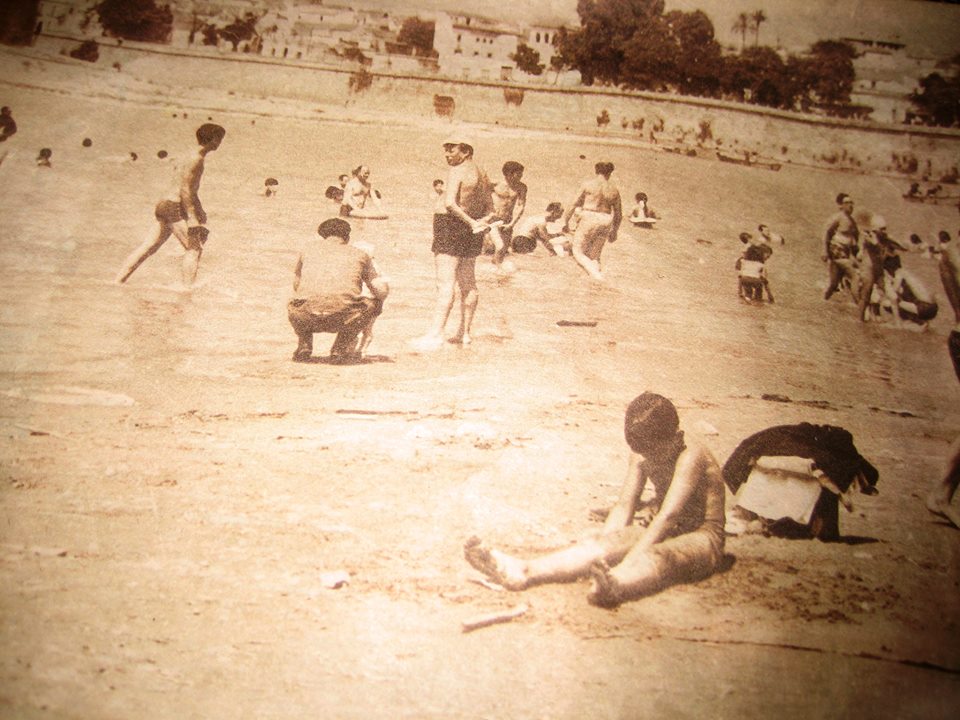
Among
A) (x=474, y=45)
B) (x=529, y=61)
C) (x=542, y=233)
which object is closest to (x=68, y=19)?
(x=474, y=45)

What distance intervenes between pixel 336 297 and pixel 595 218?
7.34 feet

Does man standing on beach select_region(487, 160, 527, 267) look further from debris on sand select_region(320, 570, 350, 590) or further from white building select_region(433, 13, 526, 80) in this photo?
debris on sand select_region(320, 570, 350, 590)

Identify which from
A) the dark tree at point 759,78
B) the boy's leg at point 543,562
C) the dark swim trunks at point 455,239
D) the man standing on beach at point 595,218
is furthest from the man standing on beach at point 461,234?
the dark tree at point 759,78

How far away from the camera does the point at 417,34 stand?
6.25m

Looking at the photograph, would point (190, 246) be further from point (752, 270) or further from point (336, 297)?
point (752, 270)

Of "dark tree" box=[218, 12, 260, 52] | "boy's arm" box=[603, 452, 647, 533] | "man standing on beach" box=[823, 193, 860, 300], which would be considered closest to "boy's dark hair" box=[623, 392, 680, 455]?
"boy's arm" box=[603, 452, 647, 533]

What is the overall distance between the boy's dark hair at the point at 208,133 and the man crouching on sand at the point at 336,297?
1.28 metres

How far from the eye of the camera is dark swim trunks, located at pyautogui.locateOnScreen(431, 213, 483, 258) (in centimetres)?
570

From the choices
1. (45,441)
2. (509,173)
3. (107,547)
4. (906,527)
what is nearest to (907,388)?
(906,527)

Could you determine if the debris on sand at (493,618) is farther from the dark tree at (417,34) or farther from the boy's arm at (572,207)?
the dark tree at (417,34)

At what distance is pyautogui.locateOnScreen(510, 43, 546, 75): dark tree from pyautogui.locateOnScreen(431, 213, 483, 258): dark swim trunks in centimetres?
168

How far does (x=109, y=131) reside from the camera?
6043mm

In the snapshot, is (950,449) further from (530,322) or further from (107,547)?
(107,547)

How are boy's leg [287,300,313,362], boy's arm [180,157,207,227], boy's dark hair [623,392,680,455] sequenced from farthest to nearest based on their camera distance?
1. boy's arm [180,157,207,227]
2. boy's leg [287,300,313,362]
3. boy's dark hair [623,392,680,455]
